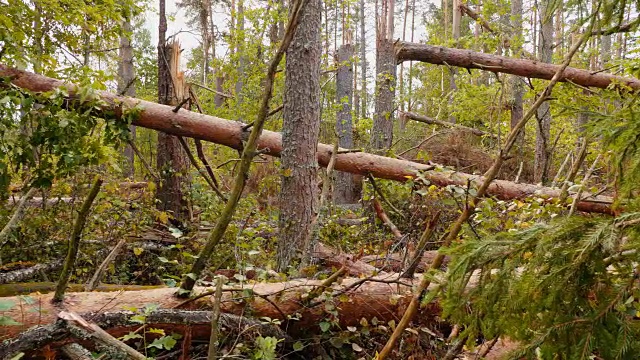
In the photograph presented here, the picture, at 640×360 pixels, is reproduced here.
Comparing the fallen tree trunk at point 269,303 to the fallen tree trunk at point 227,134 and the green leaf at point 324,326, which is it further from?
the fallen tree trunk at point 227,134

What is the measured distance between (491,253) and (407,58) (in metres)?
8.37

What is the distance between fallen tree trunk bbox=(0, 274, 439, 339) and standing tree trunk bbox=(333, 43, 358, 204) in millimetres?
7427

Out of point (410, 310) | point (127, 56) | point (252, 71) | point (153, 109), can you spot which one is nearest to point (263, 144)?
point (153, 109)

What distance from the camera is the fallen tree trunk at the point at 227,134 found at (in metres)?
5.26

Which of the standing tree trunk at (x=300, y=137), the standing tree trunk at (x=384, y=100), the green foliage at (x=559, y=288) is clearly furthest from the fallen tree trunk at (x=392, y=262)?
the standing tree trunk at (x=384, y=100)

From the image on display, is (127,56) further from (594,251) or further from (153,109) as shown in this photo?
(594,251)

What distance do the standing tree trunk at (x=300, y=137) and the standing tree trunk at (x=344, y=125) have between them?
19.7 feet

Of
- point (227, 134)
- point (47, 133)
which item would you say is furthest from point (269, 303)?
point (227, 134)

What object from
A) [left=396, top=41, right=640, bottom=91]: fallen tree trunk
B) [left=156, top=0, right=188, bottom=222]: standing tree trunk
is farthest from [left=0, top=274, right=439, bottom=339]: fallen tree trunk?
[left=396, top=41, right=640, bottom=91]: fallen tree trunk

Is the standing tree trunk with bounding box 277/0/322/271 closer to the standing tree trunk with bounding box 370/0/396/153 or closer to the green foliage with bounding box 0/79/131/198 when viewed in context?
the green foliage with bounding box 0/79/131/198

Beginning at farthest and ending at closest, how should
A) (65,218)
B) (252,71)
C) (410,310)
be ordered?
(252,71) → (65,218) → (410,310)

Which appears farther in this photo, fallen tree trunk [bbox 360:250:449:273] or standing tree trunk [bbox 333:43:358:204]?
standing tree trunk [bbox 333:43:358:204]

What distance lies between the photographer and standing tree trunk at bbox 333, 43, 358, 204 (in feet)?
38.2

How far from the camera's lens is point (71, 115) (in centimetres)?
447
